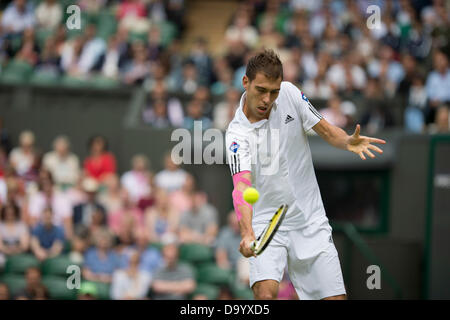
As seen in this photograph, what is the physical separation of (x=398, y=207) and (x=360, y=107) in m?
1.94

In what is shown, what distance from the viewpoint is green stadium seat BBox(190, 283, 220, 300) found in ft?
31.0

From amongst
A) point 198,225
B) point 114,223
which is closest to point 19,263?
point 114,223

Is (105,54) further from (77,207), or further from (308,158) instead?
(308,158)

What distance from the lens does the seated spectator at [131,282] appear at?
31.6 ft

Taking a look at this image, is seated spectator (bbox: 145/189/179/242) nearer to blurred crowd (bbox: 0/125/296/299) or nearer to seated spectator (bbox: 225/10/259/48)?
blurred crowd (bbox: 0/125/296/299)

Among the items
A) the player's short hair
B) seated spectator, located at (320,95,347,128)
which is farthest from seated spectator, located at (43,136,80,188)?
the player's short hair

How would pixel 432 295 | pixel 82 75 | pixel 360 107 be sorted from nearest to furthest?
pixel 432 295
pixel 360 107
pixel 82 75

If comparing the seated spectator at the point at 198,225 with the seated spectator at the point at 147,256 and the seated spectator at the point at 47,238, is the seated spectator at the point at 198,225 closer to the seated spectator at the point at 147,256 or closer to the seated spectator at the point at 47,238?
the seated spectator at the point at 147,256

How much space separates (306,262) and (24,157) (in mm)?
7660

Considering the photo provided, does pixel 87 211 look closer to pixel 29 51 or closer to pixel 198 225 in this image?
pixel 198 225

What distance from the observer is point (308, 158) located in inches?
219

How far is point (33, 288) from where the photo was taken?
908 cm

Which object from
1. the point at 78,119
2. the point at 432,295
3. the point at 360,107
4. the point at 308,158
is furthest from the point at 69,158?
the point at 308,158
